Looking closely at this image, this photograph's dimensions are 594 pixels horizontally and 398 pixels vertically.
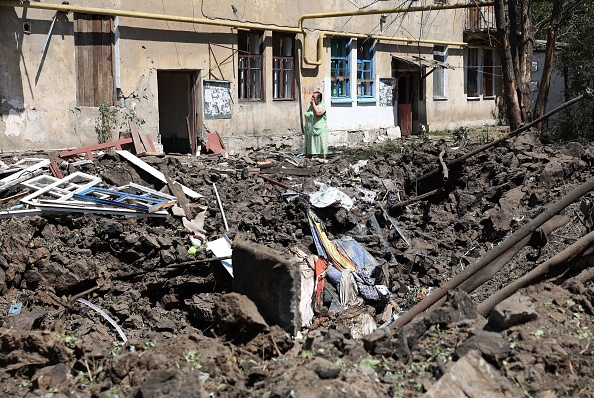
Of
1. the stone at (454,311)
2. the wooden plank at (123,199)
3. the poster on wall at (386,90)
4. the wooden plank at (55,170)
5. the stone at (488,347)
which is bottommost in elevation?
the stone at (488,347)

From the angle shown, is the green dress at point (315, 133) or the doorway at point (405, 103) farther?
the doorway at point (405, 103)

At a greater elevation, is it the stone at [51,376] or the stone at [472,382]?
the stone at [472,382]

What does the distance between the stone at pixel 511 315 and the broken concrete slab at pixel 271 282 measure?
148 cm

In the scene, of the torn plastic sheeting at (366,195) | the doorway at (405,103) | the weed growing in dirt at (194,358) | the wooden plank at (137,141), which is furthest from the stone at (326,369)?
the doorway at (405,103)

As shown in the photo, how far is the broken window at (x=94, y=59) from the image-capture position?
15023 millimetres

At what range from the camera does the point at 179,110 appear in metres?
18.0

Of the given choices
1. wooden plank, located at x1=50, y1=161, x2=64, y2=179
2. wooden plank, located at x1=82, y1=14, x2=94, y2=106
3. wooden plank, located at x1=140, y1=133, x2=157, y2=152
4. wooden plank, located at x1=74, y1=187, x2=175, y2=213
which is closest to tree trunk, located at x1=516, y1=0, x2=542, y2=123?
wooden plank, located at x1=140, y1=133, x2=157, y2=152

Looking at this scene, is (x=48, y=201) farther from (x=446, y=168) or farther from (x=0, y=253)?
(x=446, y=168)

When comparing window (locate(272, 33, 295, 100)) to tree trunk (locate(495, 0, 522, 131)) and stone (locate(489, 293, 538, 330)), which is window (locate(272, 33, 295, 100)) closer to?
tree trunk (locate(495, 0, 522, 131))

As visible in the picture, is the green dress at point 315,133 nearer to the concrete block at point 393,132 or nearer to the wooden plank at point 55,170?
the wooden plank at point 55,170

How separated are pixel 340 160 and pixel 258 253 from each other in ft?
33.5

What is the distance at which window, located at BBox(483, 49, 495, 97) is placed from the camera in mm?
29156

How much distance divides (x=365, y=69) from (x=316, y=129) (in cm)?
751

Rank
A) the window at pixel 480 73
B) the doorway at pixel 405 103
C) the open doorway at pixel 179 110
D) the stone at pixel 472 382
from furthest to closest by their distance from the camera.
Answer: the window at pixel 480 73 < the doorway at pixel 405 103 < the open doorway at pixel 179 110 < the stone at pixel 472 382
